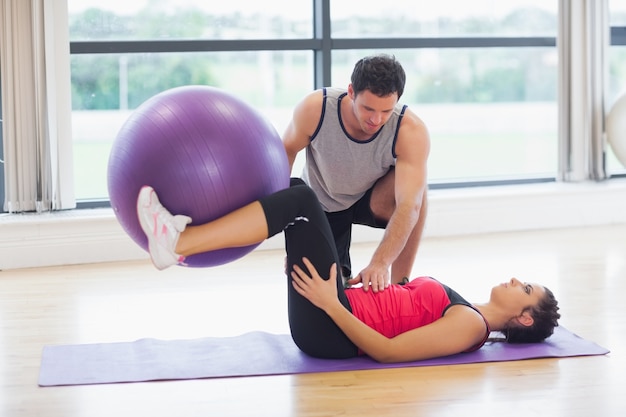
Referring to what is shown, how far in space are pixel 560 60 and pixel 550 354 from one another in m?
3.06

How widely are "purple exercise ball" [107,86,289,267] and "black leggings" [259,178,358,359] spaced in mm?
70

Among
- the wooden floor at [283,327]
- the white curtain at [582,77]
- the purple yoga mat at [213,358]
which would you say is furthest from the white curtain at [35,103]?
the white curtain at [582,77]

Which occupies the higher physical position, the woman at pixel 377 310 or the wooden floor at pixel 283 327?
the woman at pixel 377 310

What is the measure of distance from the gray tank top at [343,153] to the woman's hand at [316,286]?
56 cm

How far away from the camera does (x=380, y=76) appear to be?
109 inches

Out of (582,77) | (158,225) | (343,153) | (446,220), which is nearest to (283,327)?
(343,153)

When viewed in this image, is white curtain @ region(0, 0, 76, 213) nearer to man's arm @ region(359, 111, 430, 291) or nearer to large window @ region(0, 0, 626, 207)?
large window @ region(0, 0, 626, 207)

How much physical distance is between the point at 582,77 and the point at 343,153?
2932 mm

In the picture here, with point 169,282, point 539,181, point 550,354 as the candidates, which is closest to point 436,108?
point 539,181

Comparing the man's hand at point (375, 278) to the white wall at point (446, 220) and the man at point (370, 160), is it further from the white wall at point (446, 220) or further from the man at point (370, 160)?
the white wall at point (446, 220)

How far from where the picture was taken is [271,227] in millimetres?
2564

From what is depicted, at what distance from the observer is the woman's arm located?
2.75 meters

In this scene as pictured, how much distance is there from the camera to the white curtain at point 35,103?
4461mm

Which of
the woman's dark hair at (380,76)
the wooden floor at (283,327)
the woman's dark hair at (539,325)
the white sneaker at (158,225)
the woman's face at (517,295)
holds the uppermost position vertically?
the woman's dark hair at (380,76)
